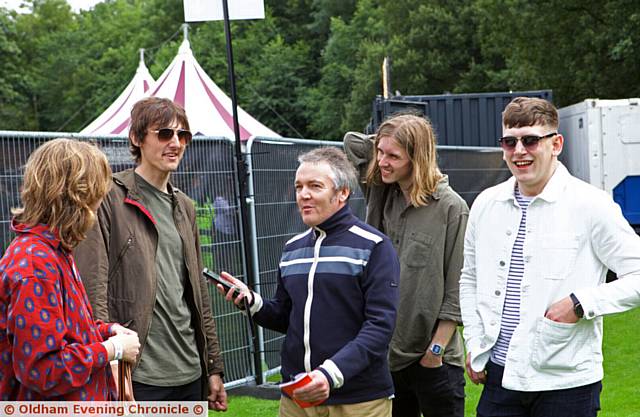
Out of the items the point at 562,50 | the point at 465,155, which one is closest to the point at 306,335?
the point at 465,155

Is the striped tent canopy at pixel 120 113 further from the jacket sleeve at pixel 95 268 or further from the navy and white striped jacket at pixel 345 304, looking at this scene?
the navy and white striped jacket at pixel 345 304

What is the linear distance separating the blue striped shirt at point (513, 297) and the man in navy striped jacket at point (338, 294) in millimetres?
500

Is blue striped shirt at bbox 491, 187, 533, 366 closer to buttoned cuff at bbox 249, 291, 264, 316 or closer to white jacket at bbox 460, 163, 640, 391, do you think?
white jacket at bbox 460, 163, 640, 391

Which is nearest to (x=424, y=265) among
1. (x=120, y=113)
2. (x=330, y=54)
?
(x=120, y=113)

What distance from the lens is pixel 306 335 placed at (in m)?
3.89

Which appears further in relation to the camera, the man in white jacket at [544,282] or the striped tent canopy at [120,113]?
the striped tent canopy at [120,113]

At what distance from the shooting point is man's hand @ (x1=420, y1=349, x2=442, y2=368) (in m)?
4.63

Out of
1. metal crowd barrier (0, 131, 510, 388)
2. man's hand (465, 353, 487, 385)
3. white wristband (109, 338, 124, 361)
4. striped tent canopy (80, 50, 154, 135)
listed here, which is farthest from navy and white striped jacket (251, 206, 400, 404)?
striped tent canopy (80, 50, 154, 135)

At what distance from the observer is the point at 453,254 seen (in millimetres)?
4781

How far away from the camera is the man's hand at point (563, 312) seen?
3773 mm

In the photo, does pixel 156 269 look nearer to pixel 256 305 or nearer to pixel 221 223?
pixel 256 305

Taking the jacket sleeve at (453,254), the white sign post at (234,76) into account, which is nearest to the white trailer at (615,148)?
the white sign post at (234,76)

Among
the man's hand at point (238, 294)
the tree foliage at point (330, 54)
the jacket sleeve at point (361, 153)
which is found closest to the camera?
the man's hand at point (238, 294)

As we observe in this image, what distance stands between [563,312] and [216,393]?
179 centimetres
